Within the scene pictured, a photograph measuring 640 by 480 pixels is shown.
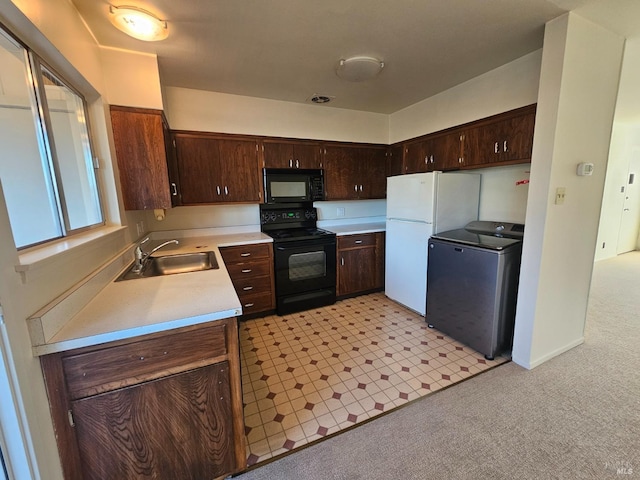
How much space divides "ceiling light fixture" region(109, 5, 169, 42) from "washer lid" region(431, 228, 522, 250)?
272 cm

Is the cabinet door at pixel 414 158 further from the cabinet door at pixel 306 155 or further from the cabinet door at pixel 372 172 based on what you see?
the cabinet door at pixel 306 155

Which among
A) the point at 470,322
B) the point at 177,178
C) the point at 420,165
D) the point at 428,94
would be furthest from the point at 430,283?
the point at 177,178

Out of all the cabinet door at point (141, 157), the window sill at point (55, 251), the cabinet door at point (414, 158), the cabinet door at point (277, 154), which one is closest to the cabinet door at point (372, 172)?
the cabinet door at point (414, 158)

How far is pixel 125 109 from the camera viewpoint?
2.08m

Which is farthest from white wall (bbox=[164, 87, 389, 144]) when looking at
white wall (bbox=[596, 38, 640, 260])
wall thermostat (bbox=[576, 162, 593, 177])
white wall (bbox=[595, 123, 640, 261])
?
white wall (bbox=[595, 123, 640, 261])

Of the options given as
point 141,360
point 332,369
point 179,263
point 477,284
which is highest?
point 179,263

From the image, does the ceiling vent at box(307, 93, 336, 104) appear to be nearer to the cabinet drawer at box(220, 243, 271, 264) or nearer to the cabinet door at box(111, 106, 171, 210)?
the cabinet door at box(111, 106, 171, 210)

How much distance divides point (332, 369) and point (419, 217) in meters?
1.76

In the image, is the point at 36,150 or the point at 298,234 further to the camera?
the point at 298,234

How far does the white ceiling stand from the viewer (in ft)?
5.35

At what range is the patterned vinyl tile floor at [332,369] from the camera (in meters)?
1.68

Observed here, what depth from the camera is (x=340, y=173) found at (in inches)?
142

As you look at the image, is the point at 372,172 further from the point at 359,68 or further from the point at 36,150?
the point at 36,150

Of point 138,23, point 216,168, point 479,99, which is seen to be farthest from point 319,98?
point 138,23
